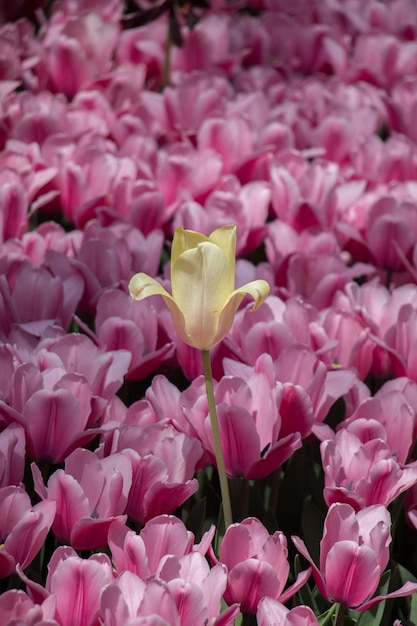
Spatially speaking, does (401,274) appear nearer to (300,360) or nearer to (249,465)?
(300,360)

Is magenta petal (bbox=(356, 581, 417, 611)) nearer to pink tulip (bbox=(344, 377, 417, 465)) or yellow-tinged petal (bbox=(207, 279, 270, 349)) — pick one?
pink tulip (bbox=(344, 377, 417, 465))

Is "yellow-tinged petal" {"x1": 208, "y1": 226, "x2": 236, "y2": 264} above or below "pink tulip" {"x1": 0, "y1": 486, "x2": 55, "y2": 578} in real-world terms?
above

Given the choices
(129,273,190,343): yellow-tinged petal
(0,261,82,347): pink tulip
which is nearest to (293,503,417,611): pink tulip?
(129,273,190,343): yellow-tinged petal

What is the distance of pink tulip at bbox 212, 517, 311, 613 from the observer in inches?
34.3

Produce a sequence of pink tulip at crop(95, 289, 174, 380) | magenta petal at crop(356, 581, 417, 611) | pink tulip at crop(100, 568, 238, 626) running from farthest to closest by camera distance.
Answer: pink tulip at crop(95, 289, 174, 380)
magenta petal at crop(356, 581, 417, 611)
pink tulip at crop(100, 568, 238, 626)

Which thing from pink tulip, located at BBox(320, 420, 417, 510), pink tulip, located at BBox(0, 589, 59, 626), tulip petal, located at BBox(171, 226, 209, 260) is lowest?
pink tulip, located at BBox(320, 420, 417, 510)

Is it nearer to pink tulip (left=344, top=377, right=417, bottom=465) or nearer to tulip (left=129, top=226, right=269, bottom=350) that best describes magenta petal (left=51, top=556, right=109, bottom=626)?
tulip (left=129, top=226, right=269, bottom=350)

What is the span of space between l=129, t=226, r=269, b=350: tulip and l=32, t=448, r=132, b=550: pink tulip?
148 millimetres

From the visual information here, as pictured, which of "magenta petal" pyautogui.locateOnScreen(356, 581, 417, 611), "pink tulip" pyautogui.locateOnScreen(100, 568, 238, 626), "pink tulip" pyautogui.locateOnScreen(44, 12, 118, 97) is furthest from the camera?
"pink tulip" pyautogui.locateOnScreen(44, 12, 118, 97)

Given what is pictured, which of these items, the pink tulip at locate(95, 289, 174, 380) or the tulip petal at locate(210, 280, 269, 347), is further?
the pink tulip at locate(95, 289, 174, 380)

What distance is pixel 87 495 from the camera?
3.06 ft

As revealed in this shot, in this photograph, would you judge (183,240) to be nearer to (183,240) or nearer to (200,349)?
(183,240)

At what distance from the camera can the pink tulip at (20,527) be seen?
2.86 ft

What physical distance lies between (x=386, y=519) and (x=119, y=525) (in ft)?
0.81
